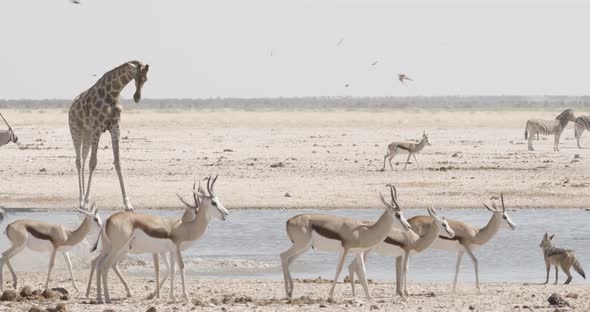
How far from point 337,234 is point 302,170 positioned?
51.1 feet

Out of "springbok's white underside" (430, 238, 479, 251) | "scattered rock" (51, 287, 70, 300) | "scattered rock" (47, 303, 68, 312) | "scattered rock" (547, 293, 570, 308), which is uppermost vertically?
"springbok's white underside" (430, 238, 479, 251)

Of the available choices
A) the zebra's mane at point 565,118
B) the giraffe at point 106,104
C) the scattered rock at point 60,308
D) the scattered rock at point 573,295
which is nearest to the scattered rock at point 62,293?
the scattered rock at point 60,308

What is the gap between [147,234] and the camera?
39.2 feet

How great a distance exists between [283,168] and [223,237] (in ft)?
31.6

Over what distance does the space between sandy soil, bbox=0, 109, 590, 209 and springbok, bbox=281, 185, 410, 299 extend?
9761mm

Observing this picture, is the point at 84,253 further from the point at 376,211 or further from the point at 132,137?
the point at 132,137

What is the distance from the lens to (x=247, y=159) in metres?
31.2

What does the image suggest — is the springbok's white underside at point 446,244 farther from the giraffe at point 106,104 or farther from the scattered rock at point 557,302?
the giraffe at point 106,104

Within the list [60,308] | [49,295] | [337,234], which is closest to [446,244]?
[337,234]

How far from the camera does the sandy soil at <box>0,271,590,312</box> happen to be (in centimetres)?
1155

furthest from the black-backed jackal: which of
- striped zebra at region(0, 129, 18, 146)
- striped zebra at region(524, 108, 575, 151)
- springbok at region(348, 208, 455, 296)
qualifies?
striped zebra at region(524, 108, 575, 151)

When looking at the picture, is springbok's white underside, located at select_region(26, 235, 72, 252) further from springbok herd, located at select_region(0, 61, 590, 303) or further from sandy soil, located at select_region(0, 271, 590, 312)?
sandy soil, located at select_region(0, 271, 590, 312)

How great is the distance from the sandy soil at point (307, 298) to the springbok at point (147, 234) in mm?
414

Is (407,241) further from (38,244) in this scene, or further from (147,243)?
(38,244)
